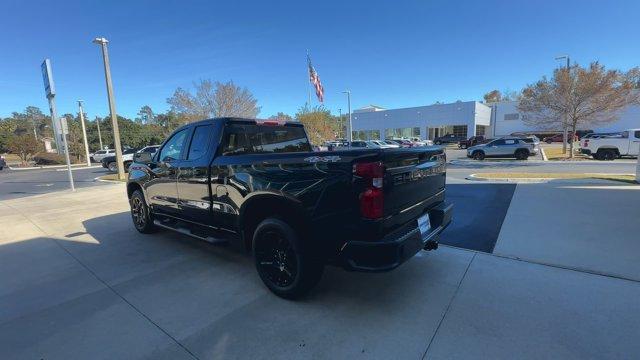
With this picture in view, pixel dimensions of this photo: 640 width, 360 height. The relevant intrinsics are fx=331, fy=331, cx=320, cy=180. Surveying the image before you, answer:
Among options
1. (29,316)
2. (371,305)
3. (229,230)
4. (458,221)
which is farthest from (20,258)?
(458,221)

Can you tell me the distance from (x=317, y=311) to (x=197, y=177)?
2.37 meters

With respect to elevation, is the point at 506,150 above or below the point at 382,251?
below

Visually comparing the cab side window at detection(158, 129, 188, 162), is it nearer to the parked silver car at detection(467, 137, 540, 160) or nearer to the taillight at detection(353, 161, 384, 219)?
the taillight at detection(353, 161, 384, 219)

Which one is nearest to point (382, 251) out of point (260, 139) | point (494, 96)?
point (260, 139)

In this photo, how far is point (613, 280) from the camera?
3623 millimetres

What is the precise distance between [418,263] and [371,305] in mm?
1233

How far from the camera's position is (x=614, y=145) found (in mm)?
19203

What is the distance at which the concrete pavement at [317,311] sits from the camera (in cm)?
269

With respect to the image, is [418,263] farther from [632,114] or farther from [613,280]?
[632,114]

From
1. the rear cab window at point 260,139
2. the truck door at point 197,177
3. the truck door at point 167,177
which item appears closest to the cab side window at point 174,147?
the truck door at point 167,177

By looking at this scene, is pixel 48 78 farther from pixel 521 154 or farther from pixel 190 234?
pixel 521 154

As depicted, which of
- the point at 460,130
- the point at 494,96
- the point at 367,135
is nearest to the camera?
the point at 460,130

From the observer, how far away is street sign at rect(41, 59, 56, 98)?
11.4 meters

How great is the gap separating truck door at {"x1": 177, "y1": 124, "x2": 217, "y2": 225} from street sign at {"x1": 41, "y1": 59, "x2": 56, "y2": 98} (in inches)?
413
